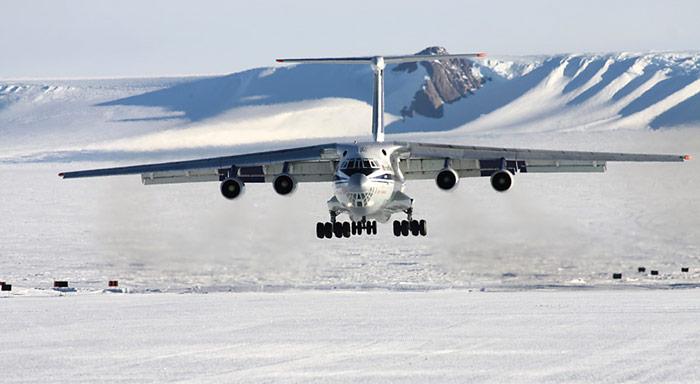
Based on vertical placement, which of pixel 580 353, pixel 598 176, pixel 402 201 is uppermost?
pixel 598 176

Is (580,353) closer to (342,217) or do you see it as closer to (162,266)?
(162,266)

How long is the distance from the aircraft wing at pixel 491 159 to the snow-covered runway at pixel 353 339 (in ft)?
14.2

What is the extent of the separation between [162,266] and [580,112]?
442ft

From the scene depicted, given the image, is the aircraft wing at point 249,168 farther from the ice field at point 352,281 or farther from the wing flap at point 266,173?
the ice field at point 352,281

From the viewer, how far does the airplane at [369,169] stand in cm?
4091

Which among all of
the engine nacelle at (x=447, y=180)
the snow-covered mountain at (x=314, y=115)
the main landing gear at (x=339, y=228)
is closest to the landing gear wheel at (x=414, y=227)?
the main landing gear at (x=339, y=228)

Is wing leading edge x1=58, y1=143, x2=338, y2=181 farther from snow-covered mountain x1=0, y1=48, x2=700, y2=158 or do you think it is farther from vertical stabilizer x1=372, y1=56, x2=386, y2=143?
snow-covered mountain x1=0, y1=48, x2=700, y2=158

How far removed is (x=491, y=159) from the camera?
44.7 metres

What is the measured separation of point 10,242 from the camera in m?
73.4

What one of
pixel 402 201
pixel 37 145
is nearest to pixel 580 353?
pixel 402 201

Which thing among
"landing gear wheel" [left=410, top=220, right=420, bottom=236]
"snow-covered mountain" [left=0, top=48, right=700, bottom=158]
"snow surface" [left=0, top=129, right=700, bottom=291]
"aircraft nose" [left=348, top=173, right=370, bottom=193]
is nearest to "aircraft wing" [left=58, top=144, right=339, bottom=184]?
"aircraft nose" [left=348, top=173, right=370, bottom=193]

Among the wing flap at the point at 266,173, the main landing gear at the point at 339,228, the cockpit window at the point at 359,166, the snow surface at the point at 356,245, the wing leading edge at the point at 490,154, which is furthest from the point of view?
the snow surface at the point at 356,245

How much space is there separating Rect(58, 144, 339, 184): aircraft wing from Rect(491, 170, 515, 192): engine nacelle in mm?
4700

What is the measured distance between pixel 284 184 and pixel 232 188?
155 cm
